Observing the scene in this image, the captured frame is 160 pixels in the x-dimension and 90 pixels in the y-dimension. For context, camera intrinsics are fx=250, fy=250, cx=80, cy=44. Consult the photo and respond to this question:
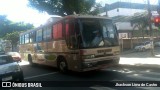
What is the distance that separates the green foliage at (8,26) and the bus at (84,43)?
4571cm

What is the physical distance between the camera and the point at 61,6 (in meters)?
29.5

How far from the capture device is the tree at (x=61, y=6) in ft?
93.7

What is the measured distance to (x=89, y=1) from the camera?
30.5m

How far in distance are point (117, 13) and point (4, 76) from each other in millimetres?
61768

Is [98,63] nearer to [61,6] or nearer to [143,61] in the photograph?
[143,61]

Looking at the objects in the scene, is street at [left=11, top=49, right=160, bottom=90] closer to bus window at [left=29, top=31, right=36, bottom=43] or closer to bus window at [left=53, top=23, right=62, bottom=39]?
bus window at [left=53, top=23, right=62, bottom=39]

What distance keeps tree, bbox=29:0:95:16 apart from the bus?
13656mm

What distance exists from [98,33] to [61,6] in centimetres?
1787

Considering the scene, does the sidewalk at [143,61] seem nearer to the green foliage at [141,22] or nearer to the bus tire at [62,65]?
the bus tire at [62,65]

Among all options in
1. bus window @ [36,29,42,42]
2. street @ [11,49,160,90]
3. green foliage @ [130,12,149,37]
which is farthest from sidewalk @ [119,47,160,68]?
green foliage @ [130,12,149,37]

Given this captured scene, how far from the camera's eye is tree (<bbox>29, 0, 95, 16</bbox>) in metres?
28.6

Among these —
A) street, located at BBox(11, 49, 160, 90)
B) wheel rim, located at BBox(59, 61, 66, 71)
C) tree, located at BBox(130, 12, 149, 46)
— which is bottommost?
street, located at BBox(11, 49, 160, 90)

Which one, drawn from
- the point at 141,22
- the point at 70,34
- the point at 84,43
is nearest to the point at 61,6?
A: the point at 70,34

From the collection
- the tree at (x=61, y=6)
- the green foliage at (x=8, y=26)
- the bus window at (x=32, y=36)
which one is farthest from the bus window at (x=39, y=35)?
the green foliage at (x=8, y=26)
